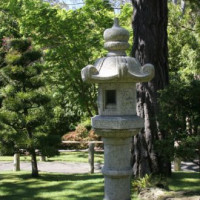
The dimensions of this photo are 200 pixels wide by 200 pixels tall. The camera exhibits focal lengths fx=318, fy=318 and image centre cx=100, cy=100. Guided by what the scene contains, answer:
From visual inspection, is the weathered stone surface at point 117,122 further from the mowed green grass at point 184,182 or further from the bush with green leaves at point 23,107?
the bush with green leaves at point 23,107

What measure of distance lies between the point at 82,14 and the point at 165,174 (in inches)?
311

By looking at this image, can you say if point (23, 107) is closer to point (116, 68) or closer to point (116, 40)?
point (116, 40)

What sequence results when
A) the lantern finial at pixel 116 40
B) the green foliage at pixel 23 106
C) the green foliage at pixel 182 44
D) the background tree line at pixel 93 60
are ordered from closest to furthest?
the lantern finial at pixel 116 40 < the background tree line at pixel 93 60 < the green foliage at pixel 23 106 < the green foliage at pixel 182 44

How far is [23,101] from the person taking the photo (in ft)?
33.1

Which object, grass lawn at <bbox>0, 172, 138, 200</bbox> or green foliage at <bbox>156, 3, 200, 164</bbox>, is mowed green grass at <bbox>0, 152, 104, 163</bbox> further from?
green foliage at <bbox>156, 3, 200, 164</bbox>

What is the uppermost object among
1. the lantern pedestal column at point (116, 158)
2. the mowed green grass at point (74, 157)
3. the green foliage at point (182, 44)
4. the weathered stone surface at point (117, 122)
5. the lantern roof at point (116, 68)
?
the green foliage at point (182, 44)

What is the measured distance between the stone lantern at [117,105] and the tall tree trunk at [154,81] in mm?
2691

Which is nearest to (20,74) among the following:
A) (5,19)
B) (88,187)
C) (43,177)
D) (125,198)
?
(43,177)

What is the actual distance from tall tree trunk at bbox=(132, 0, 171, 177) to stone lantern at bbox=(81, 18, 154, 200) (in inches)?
106

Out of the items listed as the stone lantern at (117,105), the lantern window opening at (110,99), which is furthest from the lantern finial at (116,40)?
the lantern window opening at (110,99)

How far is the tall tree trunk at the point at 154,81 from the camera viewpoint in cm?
778

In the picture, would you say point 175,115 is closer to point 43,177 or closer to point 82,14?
point 43,177

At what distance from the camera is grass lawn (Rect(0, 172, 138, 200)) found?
745cm

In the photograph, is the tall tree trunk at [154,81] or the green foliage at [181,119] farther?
the tall tree trunk at [154,81]
